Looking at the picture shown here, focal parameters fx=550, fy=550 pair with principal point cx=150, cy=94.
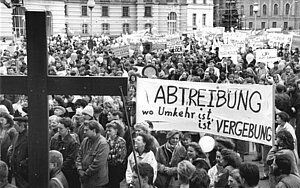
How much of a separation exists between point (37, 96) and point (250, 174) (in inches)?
105

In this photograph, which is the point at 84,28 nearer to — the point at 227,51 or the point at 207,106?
the point at 227,51

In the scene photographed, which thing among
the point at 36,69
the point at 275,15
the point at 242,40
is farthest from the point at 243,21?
the point at 36,69

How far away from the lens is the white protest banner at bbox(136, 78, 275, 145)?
25.2 feet

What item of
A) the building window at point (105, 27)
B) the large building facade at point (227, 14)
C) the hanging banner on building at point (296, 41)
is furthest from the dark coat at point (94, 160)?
the large building facade at point (227, 14)

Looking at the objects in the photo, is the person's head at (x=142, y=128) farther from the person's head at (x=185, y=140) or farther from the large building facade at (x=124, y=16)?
the large building facade at (x=124, y=16)

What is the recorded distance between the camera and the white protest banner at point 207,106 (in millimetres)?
7688

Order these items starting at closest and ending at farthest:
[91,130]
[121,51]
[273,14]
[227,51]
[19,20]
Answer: [91,130]
[227,51]
[121,51]
[19,20]
[273,14]

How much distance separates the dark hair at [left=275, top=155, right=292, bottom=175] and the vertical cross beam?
9.97 ft

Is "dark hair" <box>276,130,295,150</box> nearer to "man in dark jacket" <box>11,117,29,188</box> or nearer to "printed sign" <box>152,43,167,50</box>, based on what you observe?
"man in dark jacket" <box>11,117,29,188</box>

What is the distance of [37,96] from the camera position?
3.31 meters

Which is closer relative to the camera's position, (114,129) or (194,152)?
(194,152)

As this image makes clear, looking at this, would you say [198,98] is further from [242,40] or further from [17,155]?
[242,40]

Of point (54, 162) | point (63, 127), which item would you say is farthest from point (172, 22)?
point (54, 162)

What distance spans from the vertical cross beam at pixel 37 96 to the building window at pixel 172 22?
217ft
